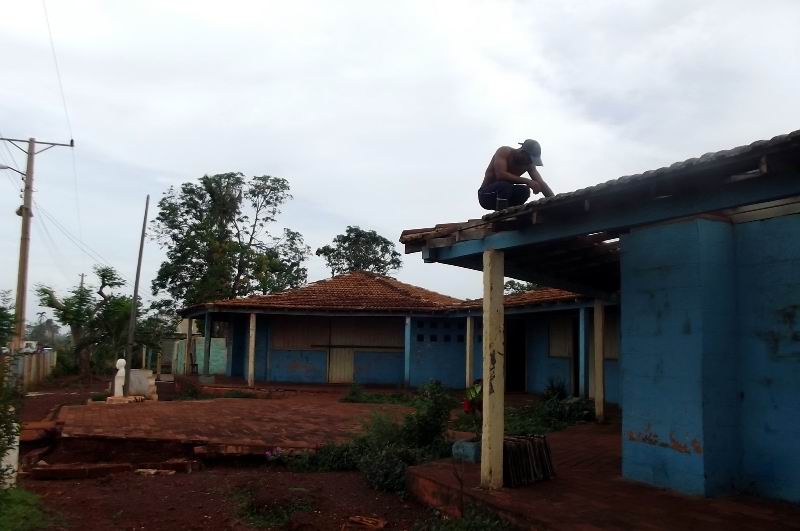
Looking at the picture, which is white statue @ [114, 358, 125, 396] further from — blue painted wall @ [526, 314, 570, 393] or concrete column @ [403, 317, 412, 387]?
blue painted wall @ [526, 314, 570, 393]

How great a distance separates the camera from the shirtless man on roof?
6.32 meters

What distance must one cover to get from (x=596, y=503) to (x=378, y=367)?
14.7m

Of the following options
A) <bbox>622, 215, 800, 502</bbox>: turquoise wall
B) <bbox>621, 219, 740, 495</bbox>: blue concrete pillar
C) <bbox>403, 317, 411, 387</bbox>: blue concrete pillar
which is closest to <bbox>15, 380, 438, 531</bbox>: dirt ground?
<bbox>621, 219, 740, 495</bbox>: blue concrete pillar

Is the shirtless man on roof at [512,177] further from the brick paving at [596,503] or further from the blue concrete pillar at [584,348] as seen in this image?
the blue concrete pillar at [584,348]

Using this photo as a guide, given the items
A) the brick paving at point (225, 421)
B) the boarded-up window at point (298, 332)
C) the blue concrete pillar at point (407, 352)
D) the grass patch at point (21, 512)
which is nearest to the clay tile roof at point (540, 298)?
the blue concrete pillar at point (407, 352)

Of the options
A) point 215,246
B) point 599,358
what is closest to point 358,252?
point 215,246

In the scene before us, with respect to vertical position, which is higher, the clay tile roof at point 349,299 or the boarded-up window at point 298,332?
the clay tile roof at point 349,299

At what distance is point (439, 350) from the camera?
1931cm

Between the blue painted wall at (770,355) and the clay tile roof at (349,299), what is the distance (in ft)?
40.5

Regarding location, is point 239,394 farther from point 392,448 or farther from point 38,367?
point 38,367

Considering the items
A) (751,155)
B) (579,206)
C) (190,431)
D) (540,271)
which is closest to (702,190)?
(751,155)

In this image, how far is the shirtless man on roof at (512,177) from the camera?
6.32 m

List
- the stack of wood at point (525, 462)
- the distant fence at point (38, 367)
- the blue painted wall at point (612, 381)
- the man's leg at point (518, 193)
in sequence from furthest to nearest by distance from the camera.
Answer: the distant fence at point (38, 367) → the blue painted wall at point (612, 381) → the man's leg at point (518, 193) → the stack of wood at point (525, 462)

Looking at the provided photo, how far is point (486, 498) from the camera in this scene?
17.9ft
